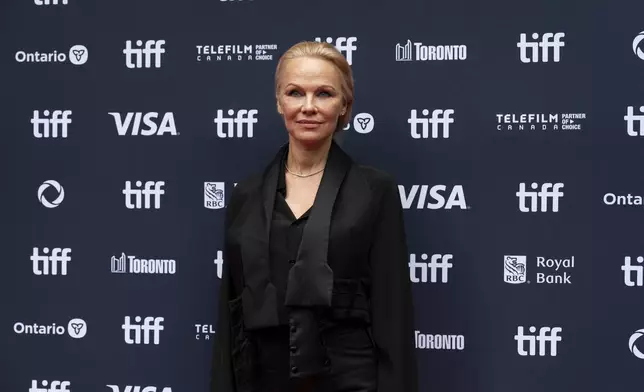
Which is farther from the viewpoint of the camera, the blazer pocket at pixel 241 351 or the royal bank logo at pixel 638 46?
the royal bank logo at pixel 638 46

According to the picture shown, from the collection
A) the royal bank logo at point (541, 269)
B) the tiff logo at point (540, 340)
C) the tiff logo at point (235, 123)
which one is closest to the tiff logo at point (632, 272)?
the royal bank logo at point (541, 269)

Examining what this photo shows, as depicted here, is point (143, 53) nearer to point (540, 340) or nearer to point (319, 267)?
point (319, 267)

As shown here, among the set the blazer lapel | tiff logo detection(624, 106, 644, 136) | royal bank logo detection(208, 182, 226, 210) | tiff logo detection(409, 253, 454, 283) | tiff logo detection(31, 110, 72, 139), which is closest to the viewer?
the blazer lapel

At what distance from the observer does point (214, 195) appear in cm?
258

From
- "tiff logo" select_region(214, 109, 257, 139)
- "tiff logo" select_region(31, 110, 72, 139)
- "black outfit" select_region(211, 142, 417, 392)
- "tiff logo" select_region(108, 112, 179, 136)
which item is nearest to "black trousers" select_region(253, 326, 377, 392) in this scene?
"black outfit" select_region(211, 142, 417, 392)

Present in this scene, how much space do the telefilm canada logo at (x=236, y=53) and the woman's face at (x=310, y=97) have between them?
54 centimetres

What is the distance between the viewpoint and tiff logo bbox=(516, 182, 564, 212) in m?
2.39

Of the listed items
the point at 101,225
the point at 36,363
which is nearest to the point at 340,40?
the point at 101,225

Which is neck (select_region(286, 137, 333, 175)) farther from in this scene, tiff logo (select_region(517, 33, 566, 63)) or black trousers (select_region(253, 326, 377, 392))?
tiff logo (select_region(517, 33, 566, 63))

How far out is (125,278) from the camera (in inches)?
104

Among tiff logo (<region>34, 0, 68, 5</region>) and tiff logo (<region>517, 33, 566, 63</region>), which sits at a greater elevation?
tiff logo (<region>34, 0, 68, 5</region>)

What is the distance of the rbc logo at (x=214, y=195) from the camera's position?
2578 mm

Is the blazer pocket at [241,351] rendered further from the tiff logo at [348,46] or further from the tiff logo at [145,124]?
the tiff logo at [348,46]

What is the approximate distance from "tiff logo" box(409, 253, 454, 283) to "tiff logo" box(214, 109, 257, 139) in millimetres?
696
